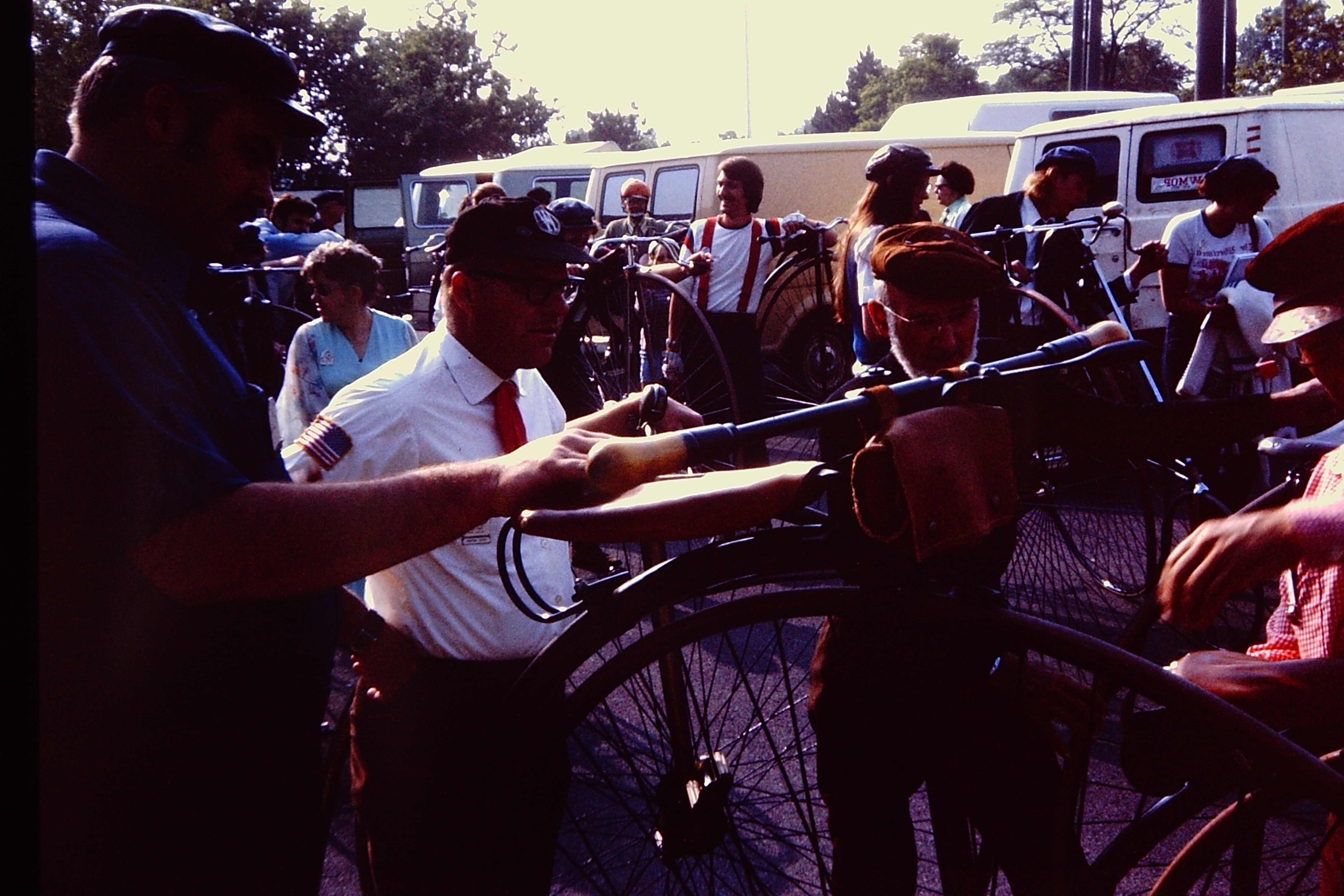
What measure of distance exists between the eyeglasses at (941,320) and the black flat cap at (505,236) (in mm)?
761

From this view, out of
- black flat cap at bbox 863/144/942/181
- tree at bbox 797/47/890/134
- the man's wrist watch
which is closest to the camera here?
the man's wrist watch

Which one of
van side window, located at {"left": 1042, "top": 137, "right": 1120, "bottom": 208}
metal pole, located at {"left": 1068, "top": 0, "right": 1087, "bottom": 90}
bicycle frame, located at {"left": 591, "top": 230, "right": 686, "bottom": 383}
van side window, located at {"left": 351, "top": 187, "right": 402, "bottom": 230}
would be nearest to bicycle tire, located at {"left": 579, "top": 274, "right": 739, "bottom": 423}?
bicycle frame, located at {"left": 591, "top": 230, "right": 686, "bottom": 383}

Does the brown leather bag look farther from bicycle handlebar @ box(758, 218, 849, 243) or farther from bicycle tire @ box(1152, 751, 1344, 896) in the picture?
bicycle handlebar @ box(758, 218, 849, 243)

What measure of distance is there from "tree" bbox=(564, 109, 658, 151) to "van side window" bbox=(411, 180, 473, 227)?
53.0 metres

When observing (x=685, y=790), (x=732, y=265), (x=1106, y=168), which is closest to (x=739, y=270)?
(x=732, y=265)

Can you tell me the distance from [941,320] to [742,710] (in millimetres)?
1020

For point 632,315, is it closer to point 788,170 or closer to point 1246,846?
point 1246,846

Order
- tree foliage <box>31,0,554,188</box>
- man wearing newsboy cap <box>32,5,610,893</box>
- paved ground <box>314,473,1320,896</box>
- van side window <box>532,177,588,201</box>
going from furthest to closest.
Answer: tree foliage <box>31,0,554,188</box> → van side window <box>532,177,588,201</box> → paved ground <box>314,473,1320,896</box> → man wearing newsboy cap <box>32,5,610,893</box>

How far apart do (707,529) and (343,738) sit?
1.10 meters

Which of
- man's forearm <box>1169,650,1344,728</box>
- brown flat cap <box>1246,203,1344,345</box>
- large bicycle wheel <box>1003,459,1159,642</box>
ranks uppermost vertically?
brown flat cap <box>1246,203,1344,345</box>

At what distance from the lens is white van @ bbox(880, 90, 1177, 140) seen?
46.1 ft

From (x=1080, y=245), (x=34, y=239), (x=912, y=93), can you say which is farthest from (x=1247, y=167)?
(x=912, y=93)

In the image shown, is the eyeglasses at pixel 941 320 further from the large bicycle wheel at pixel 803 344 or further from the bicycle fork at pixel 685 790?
the large bicycle wheel at pixel 803 344

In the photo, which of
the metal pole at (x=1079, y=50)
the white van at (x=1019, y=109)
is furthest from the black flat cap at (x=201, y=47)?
the metal pole at (x=1079, y=50)
